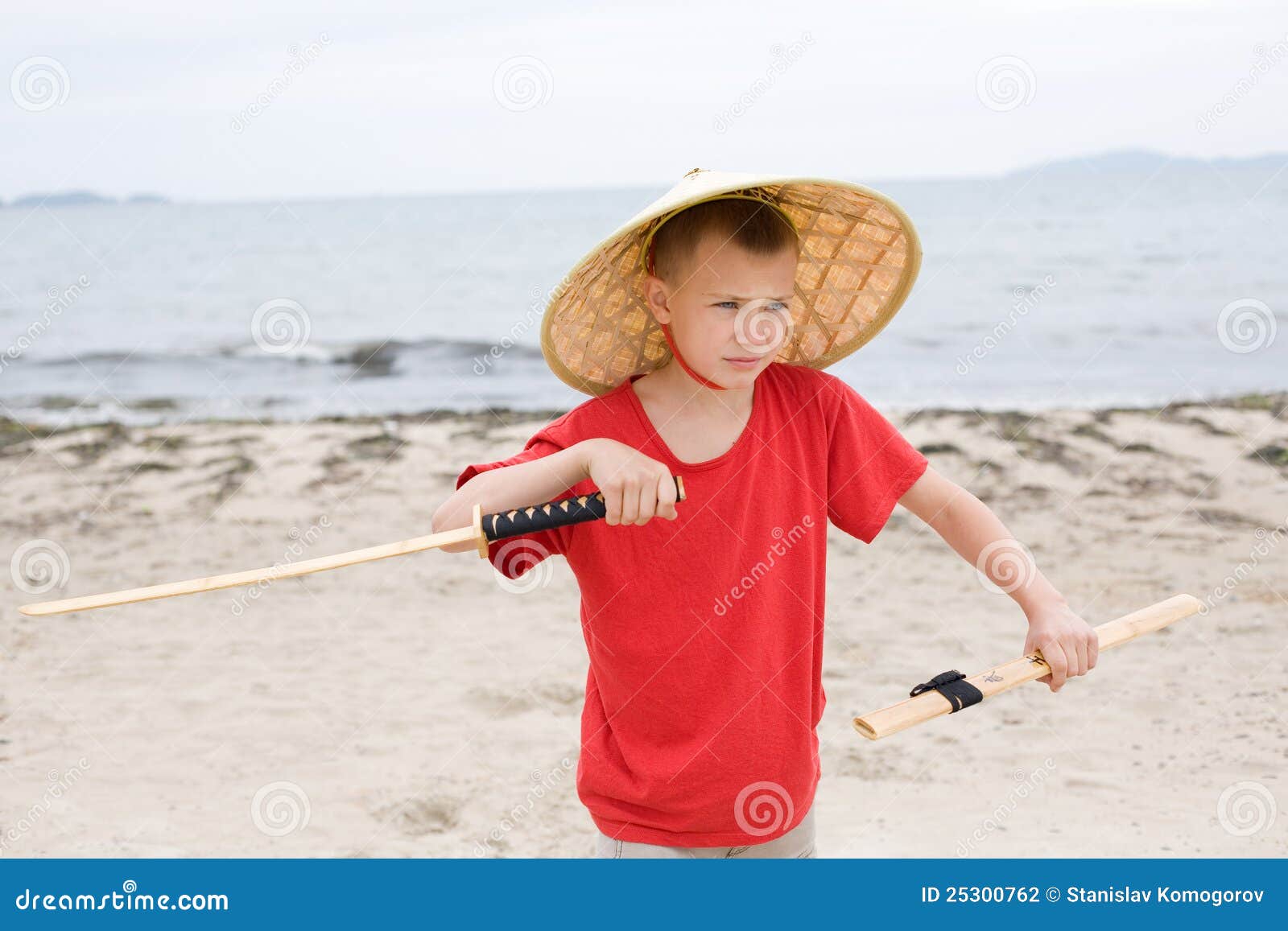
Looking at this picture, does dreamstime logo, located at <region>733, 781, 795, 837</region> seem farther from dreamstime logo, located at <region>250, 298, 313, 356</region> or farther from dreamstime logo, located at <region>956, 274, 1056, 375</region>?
dreamstime logo, located at <region>250, 298, 313, 356</region>

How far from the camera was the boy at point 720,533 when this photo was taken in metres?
2.07

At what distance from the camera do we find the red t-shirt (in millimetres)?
2111

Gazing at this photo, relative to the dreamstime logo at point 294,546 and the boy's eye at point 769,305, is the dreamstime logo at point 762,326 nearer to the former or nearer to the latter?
the boy's eye at point 769,305

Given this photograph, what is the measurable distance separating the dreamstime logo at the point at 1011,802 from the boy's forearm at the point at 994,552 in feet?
5.20

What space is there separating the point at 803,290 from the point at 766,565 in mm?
651

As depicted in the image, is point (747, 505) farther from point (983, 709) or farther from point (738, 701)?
point (983, 709)

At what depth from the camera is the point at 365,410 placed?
472 inches

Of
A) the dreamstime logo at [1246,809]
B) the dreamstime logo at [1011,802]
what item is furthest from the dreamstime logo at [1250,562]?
the dreamstime logo at [1011,802]

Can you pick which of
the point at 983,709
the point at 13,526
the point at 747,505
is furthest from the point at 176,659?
the point at 747,505

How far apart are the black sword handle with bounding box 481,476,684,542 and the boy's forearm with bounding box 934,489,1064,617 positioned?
0.67 m

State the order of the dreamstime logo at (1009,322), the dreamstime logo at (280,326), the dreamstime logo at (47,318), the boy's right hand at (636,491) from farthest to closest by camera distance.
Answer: the dreamstime logo at (280,326)
the dreamstime logo at (47,318)
the dreamstime logo at (1009,322)
the boy's right hand at (636,491)

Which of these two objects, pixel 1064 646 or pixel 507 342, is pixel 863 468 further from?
pixel 507 342

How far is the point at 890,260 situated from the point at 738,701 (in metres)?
0.99

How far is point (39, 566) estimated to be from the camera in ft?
21.3
